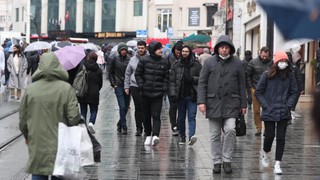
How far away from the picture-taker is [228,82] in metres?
8.93

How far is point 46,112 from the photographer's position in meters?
6.28

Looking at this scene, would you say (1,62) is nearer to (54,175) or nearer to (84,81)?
(84,81)

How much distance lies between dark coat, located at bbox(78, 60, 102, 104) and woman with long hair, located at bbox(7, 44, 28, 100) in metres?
8.97

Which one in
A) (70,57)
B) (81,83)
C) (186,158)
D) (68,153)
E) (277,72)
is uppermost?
(70,57)

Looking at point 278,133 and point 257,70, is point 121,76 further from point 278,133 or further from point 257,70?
point 278,133

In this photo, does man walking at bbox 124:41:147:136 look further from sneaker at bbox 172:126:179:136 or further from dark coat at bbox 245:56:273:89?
dark coat at bbox 245:56:273:89

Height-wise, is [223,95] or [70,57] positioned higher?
[70,57]

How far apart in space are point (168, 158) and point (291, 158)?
183 cm

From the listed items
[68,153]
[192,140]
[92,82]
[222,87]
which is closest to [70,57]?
[92,82]

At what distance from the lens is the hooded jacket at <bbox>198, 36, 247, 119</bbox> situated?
8891 mm

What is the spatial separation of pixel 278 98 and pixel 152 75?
3.01 metres

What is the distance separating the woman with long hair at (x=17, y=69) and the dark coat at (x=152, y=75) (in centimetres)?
1027

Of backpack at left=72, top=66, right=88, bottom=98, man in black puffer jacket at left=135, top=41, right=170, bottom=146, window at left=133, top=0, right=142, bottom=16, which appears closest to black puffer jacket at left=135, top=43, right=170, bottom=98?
man in black puffer jacket at left=135, top=41, right=170, bottom=146

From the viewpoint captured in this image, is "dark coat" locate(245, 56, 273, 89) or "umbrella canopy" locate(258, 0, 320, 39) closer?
"umbrella canopy" locate(258, 0, 320, 39)
